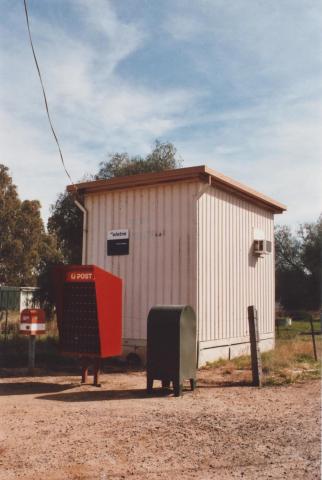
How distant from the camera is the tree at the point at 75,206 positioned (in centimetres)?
2622

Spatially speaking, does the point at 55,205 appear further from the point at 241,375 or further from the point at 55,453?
the point at 55,453

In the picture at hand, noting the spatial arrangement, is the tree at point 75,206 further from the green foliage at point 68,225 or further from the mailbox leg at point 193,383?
Result: the mailbox leg at point 193,383

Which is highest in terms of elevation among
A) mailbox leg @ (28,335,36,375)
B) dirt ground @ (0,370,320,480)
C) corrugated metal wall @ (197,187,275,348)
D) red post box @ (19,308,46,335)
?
corrugated metal wall @ (197,187,275,348)

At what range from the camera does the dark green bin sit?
8.09 metres

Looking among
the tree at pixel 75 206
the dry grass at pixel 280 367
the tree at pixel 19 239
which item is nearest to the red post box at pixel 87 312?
the dry grass at pixel 280 367

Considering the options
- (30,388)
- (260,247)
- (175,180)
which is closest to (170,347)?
(30,388)

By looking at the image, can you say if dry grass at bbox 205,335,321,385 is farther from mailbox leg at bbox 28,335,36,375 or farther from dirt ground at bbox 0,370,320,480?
Result: mailbox leg at bbox 28,335,36,375

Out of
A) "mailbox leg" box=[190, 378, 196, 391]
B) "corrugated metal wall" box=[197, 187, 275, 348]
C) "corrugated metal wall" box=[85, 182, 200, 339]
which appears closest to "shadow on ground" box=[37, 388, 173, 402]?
"mailbox leg" box=[190, 378, 196, 391]

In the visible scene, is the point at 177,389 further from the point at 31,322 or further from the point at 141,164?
the point at 141,164

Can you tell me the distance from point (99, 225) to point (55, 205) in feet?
49.6

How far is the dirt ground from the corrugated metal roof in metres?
4.70

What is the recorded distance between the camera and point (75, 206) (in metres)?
26.0

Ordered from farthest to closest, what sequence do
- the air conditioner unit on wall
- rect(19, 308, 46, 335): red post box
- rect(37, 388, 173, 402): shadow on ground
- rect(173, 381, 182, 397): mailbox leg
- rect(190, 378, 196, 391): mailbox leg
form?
the air conditioner unit on wall
rect(19, 308, 46, 335): red post box
rect(190, 378, 196, 391): mailbox leg
rect(173, 381, 182, 397): mailbox leg
rect(37, 388, 173, 402): shadow on ground

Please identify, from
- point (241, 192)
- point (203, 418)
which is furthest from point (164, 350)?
point (241, 192)
